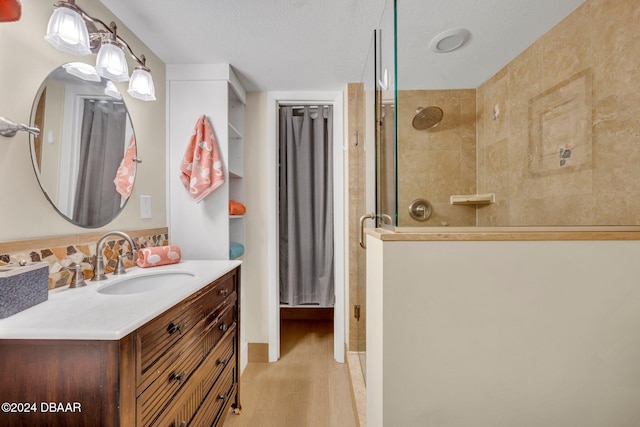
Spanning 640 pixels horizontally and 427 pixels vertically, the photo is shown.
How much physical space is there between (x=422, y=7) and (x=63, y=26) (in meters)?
1.38

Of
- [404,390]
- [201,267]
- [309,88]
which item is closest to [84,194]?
[201,267]

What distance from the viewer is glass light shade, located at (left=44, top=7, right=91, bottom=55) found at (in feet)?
3.06

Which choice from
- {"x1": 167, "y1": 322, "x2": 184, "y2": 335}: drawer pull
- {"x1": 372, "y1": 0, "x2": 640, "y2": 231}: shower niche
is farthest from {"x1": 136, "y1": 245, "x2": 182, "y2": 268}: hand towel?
{"x1": 372, "y1": 0, "x2": 640, "y2": 231}: shower niche

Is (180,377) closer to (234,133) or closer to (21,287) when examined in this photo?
(21,287)

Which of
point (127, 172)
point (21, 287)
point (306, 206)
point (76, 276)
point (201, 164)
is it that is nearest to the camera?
point (21, 287)

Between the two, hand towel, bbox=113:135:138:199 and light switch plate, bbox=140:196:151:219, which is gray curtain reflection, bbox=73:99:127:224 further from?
light switch plate, bbox=140:196:151:219

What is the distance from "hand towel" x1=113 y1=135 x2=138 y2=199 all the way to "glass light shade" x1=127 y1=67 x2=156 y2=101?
24 cm

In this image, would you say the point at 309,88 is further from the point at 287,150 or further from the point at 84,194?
the point at 84,194

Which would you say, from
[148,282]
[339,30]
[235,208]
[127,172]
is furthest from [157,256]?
[339,30]

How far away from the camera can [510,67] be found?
140 cm

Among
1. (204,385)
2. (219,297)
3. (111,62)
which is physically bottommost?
(204,385)

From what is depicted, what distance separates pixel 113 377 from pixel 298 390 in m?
1.45

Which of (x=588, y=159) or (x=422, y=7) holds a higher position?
(x=422, y=7)

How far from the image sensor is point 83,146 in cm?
117
